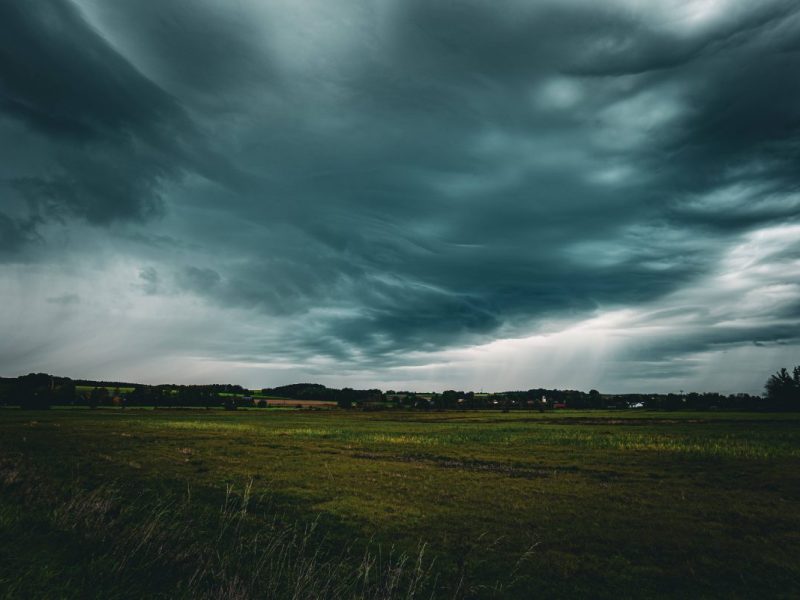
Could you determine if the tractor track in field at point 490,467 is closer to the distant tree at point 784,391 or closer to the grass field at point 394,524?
the grass field at point 394,524

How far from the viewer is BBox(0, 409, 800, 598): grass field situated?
30.4 feet

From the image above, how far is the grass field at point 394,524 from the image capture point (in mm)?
9258

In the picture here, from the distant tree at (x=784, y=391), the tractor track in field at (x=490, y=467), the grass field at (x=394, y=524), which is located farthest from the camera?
the distant tree at (x=784, y=391)

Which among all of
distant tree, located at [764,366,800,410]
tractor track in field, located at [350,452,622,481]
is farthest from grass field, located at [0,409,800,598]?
distant tree, located at [764,366,800,410]

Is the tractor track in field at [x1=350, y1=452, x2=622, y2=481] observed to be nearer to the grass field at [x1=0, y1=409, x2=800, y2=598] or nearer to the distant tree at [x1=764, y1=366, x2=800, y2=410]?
the grass field at [x1=0, y1=409, x2=800, y2=598]

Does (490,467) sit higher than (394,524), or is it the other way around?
(490,467)

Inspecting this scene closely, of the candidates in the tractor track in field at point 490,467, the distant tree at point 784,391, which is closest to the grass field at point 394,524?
the tractor track in field at point 490,467

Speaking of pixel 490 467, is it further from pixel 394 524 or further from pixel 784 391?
pixel 784 391

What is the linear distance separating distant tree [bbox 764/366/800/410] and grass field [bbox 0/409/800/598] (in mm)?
159263

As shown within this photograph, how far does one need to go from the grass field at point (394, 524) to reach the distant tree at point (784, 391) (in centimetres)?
15926

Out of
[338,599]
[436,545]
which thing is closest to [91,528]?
[338,599]

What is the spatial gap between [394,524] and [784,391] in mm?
208042

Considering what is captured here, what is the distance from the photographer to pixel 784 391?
536 ft

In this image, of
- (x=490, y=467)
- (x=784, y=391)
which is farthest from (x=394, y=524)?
(x=784, y=391)
